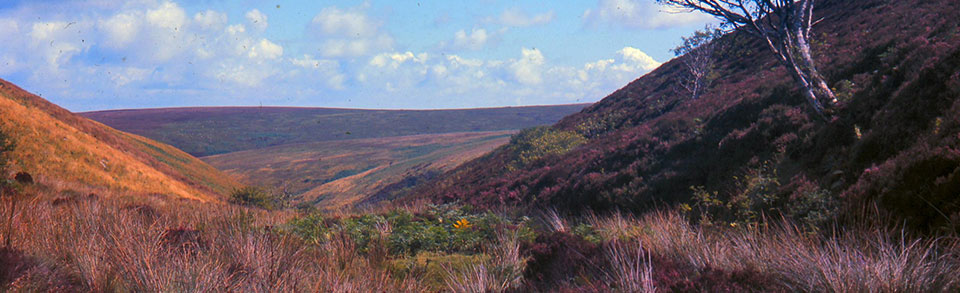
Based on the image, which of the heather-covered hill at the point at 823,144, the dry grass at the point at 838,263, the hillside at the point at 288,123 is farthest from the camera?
the hillside at the point at 288,123

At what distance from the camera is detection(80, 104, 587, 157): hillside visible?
106488mm

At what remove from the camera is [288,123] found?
435ft

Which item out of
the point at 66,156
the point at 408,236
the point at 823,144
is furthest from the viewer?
the point at 66,156

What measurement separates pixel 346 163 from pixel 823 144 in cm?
7685

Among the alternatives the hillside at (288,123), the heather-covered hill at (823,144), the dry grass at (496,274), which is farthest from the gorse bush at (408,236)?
the hillside at (288,123)

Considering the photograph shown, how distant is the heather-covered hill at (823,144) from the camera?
531cm

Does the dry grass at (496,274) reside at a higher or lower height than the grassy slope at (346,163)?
higher

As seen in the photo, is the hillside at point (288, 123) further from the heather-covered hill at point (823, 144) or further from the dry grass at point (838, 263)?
the dry grass at point (838, 263)

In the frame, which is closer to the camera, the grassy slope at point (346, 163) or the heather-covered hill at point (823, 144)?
the heather-covered hill at point (823, 144)

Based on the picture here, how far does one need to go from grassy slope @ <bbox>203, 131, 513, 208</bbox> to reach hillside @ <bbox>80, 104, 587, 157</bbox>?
1164cm

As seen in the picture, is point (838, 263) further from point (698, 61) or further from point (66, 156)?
point (66, 156)

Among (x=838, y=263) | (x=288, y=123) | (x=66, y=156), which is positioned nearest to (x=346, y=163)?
(x=66, y=156)

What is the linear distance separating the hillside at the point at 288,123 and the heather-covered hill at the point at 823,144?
10174cm

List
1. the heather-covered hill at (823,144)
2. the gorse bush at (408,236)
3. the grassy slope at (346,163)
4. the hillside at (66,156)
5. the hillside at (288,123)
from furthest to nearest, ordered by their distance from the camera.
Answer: the hillside at (288,123), the grassy slope at (346,163), the hillside at (66,156), the gorse bush at (408,236), the heather-covered hill at (823,144)
